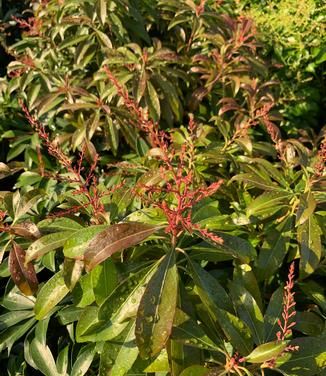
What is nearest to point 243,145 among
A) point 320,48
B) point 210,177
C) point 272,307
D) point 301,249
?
point 210,177

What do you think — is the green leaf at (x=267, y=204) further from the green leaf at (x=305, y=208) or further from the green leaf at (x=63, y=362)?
the green leaf at (x=63, y=362)

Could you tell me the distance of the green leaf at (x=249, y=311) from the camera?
128 centimetres

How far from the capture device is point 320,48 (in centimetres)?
317

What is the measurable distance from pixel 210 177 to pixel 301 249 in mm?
557

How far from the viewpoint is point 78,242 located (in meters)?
1.23

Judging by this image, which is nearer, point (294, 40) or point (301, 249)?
point (301, 249)

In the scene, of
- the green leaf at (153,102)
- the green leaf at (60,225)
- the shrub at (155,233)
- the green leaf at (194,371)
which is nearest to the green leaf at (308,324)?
the shrub at (155,233)

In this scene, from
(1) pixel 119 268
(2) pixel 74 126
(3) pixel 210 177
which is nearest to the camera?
(1) pixel 119 268

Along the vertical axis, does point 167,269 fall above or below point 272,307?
above

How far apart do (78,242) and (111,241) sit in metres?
0.15

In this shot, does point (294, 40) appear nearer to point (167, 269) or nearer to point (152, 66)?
point (152, 66)

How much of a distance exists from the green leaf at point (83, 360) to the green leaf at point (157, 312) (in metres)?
0.43

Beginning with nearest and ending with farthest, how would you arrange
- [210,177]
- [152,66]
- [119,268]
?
[119,268]
[210,177]
[152,66]

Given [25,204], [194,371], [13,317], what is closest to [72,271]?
[25,204]
